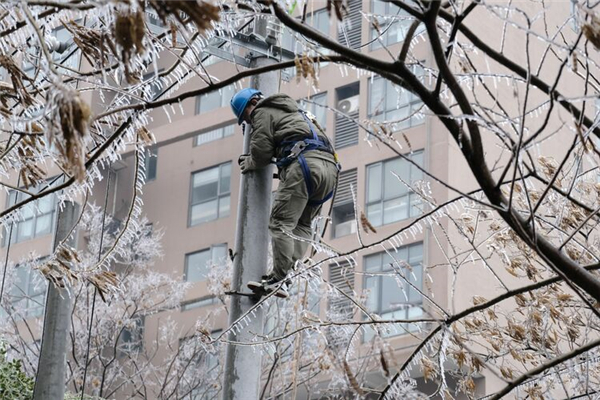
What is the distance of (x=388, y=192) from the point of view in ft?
107

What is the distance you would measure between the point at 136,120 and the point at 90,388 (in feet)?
62.4

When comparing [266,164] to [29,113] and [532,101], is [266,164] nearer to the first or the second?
[29,113]

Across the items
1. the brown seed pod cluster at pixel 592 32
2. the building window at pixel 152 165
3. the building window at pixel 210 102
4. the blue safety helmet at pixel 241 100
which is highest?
the building window at pixel 210 102

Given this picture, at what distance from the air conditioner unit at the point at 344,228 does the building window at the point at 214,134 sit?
6.14 meters

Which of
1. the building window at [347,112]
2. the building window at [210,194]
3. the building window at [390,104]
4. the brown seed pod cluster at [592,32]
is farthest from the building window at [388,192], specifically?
the brown seed pod cluster at [592,32]

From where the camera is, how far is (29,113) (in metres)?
6.37

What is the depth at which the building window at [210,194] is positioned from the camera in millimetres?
37750

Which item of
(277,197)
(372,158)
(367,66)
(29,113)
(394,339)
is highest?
(372,158)

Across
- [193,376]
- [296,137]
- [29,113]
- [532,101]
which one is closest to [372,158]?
A: [532,101]

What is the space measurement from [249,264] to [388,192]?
2419 cm

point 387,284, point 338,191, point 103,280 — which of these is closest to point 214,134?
point 338,191

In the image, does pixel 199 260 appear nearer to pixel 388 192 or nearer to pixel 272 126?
pixel 388 192

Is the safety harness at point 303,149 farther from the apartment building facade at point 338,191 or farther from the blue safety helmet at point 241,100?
the apartment building facade at point 338,191

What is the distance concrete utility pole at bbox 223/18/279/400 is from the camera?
8086 millimetres
